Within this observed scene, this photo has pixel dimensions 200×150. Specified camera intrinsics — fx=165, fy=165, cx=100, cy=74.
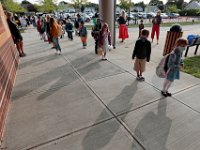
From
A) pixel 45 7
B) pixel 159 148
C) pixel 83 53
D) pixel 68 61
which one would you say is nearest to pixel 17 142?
pixel 159 148

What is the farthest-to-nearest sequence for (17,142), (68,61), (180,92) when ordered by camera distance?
(68,61) → (180,92) → (17,142)

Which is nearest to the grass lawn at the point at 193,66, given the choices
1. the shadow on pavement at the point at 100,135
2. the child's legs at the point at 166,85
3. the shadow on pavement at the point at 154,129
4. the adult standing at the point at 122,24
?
the child's legs at the point at 166,85

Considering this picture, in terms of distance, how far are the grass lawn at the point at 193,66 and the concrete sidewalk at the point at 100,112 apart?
335 mm

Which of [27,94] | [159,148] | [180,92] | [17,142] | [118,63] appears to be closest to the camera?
[159,148]

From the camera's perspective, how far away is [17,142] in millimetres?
2750

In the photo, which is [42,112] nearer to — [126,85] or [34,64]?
[126,85]

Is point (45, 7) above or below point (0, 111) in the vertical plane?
above

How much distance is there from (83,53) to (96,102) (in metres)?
4.46

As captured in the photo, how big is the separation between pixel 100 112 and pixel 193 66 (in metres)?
4.06

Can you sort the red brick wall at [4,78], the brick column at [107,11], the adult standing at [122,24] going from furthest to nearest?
the adult standing at [122,24] < the brick column at [107,11] < the red brick wall at [4,78]

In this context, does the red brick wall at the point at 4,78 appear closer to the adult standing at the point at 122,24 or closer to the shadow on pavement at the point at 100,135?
the shadow on pavement at the point at 100,135

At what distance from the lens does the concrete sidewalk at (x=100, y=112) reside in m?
2.70

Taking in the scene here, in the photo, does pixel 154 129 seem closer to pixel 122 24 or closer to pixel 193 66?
pixel 193 66

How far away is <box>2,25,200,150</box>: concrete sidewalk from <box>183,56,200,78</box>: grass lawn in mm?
335
